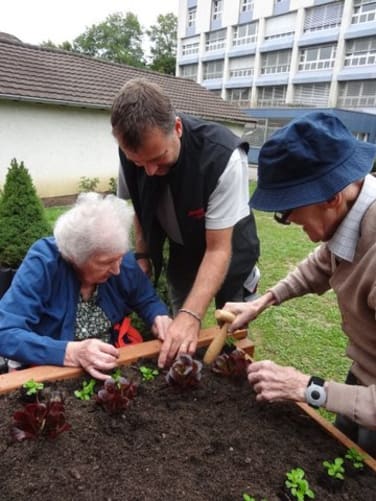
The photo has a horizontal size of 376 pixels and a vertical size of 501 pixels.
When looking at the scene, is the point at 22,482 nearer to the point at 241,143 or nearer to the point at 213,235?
the point at 213,235

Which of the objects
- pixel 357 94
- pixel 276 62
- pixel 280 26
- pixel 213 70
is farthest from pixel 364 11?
pixel 213 70

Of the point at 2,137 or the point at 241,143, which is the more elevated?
the point at 241,143

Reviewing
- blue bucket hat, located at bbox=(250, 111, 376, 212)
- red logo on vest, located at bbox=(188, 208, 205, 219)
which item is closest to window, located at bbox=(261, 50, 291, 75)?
red logo on vest, located at bbox=(188, 208, 205, 219)

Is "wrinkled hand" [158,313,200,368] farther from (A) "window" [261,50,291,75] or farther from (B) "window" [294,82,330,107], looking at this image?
(A) "window" [261,50,291,75]

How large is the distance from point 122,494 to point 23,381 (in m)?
0.60

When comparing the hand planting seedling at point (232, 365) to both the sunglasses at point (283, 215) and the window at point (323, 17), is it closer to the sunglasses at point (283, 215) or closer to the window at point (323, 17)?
the sunglasses at point (283, 215)

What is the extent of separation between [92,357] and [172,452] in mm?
490

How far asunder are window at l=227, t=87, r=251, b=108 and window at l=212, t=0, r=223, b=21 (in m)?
6.64

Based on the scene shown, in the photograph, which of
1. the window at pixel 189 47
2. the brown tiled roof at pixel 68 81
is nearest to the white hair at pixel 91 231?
the brown tiled roof at pixel 68 81

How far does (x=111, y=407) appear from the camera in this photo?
1.35 metres

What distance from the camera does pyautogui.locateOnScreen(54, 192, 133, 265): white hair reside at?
1665 mm

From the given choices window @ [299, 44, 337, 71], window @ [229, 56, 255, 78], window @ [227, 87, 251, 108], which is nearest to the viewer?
window @ [299, 44, 337, 71]

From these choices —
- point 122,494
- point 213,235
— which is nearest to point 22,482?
point 122,494

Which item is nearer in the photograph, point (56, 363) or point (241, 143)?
point (56, 363)
